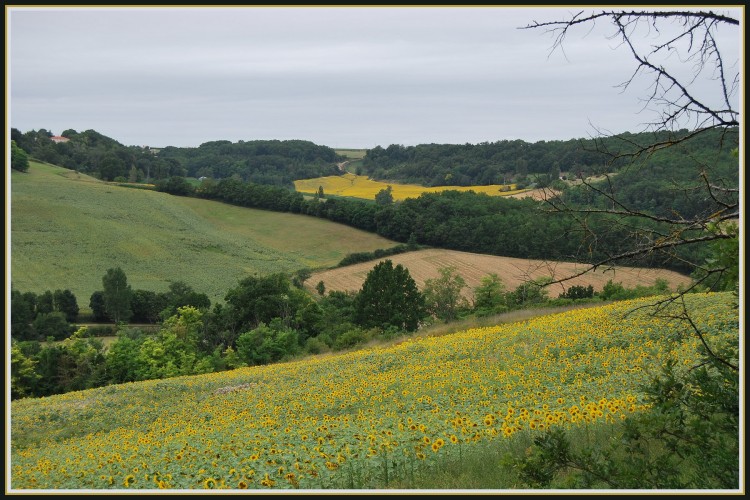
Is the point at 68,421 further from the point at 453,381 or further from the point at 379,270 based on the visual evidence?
the point at 379,270

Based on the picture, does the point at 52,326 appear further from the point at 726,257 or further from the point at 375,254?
the point at 726,257

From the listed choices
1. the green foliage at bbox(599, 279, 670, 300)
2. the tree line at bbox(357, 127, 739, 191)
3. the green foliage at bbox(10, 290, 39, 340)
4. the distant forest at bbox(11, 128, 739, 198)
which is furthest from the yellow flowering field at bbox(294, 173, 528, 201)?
the green foliage at bbox(10, 290, 39, 340)

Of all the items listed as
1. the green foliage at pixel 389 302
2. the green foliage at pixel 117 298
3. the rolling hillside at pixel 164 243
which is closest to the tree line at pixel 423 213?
the rolling hillside at pixel 164 243

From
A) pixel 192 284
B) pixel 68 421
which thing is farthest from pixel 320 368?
pixel 192 284

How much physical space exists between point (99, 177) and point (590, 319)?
328 ft

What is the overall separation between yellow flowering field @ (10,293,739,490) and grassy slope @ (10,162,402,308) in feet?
151

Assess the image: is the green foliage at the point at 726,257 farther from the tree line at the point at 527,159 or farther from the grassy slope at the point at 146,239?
the grassy slope at the point at 146,239

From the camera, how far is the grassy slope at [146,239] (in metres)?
69.2

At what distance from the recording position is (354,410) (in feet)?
46.2

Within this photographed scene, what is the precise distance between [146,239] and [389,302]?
140ft

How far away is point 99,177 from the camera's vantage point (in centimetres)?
10625

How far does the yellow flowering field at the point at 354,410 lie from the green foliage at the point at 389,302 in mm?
27326

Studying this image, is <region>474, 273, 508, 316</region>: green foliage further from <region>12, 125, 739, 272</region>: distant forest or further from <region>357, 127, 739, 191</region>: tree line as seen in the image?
<region>357, 127, 739, 191</region>: tree line

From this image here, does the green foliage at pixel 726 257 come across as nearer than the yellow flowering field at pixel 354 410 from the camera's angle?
Yes
